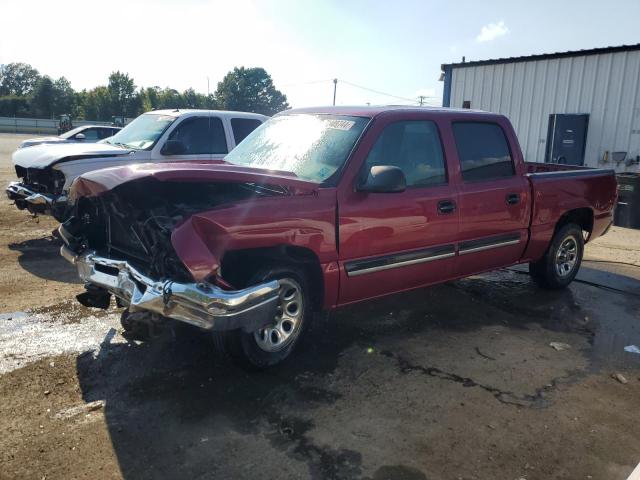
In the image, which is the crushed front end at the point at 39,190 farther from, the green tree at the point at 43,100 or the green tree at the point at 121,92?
the green tree at the point at 43,100

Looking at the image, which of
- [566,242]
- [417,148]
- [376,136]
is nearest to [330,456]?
[376,136]

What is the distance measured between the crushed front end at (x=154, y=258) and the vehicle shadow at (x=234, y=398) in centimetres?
53

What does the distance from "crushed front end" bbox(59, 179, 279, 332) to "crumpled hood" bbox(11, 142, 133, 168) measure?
12.1 feet

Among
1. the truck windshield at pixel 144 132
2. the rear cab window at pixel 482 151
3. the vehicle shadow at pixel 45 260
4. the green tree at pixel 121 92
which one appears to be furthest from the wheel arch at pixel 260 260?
the green tree at pixel 121 92

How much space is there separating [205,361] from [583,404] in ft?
8.94

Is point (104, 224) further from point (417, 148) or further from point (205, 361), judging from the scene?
point (417, 148)

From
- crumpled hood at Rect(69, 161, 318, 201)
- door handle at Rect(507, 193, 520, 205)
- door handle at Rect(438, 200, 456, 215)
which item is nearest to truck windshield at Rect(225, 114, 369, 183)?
crumpled hood at Rect(69, 161, 318, 201)

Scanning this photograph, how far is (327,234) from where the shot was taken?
3.94 metres

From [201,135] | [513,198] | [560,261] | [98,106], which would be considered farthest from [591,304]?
[98,106]

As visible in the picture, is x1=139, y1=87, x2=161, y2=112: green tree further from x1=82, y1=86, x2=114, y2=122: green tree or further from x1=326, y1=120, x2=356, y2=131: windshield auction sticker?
x1=326, y1=120, x2=356, y2=131: windshield auction sticker

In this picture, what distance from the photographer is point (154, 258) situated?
136 inches

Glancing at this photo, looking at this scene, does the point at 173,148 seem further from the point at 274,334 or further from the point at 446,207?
the point at 274,334

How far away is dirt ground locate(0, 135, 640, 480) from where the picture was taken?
2914mm

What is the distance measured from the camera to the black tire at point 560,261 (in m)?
6.11
